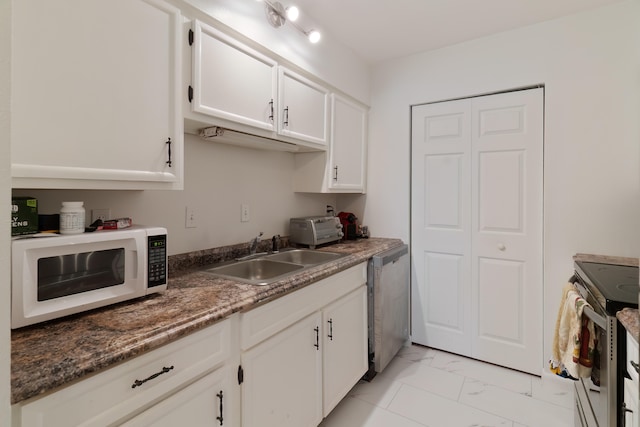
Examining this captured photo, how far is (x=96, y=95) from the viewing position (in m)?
1.07

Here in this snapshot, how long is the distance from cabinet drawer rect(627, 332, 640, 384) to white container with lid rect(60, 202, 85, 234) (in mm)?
1810

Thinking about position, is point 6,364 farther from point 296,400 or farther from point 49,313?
point 296,400

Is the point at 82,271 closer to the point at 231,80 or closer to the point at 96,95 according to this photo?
the point at 96,95

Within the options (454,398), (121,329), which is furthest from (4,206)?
(454,398)

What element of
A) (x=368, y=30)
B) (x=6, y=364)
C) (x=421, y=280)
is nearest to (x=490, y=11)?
(x=368, y=30)

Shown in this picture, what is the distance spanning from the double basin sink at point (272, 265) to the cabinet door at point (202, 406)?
58 cm

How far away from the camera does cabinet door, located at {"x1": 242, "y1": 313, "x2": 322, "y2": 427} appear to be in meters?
1.28

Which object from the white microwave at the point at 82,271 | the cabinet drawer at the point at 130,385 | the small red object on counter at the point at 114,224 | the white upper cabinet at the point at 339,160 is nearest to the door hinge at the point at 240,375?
the cabinet drawer at the point at 130,385

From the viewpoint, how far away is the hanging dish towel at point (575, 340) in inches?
53.4

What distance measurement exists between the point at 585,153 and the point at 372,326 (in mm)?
1827

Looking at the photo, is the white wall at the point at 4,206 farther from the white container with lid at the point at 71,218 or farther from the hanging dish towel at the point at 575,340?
the hanging dish towel at the point at 575,340

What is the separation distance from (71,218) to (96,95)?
0.42 metres

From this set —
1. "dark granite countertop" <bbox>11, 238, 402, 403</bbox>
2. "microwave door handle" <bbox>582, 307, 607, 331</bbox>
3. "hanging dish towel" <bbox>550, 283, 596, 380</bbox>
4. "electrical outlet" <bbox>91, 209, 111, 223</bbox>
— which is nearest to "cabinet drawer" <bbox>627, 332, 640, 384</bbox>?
"microwave door handle" <bbox>582, 307, 607, 331</bbox>

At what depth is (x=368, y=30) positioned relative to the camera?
2361 millimetres
